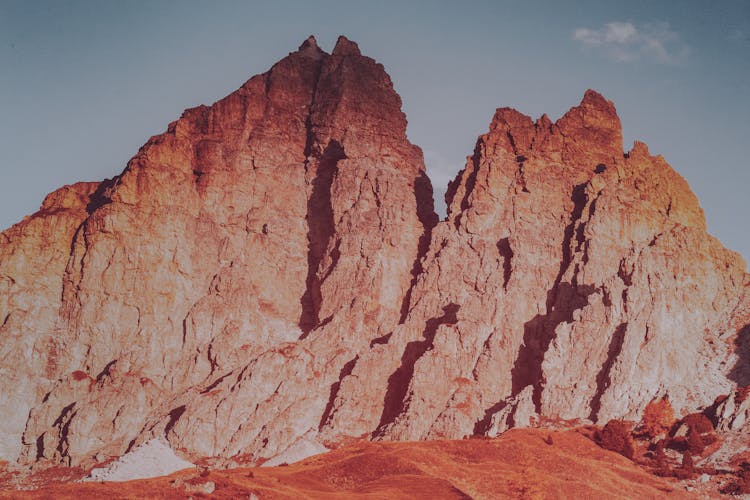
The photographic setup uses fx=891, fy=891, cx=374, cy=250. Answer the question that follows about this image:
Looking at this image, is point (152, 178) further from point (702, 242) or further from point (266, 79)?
point (702, 242)

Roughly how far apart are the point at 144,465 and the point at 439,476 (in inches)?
953

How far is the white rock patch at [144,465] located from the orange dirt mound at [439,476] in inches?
166

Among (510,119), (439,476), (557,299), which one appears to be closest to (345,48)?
(510,119)

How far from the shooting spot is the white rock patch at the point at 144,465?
64.6 meters

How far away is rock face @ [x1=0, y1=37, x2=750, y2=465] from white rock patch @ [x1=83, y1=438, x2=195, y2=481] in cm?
581

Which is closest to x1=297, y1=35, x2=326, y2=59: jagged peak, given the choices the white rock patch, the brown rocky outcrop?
the brown rocky outcrop

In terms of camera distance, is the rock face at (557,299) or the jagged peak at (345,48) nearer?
the rock face at (557,299)

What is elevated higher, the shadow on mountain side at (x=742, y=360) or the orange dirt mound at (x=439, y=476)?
the shadow on mountain side at (x=742, y=360)

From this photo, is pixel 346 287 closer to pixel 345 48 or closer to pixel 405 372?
pixel 405 372

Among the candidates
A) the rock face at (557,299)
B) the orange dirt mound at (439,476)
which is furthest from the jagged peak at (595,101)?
the orange dirt mound at (439,476)

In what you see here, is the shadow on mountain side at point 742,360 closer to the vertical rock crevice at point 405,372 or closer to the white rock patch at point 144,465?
the vertical rock crevice at point 405,372

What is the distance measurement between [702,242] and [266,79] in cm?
5305

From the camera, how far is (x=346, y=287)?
291 feet

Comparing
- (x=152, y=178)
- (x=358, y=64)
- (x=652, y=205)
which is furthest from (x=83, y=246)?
(x=652, y=205)
